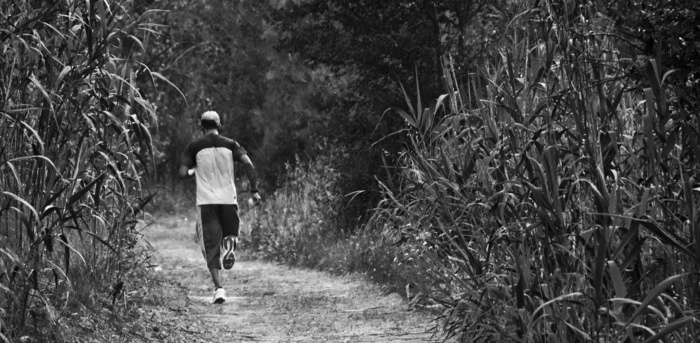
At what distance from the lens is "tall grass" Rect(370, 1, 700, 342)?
463 cm

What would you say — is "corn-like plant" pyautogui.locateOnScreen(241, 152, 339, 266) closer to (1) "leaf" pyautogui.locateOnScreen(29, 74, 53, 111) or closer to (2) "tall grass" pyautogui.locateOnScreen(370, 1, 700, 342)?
(2) "tall grass" pyautogui.locateOnScreen(370, 1, 700, 342)

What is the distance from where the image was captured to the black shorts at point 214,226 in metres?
10.6

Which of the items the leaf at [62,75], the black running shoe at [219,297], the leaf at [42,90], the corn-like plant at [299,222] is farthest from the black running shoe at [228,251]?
the leaf at [42,90]

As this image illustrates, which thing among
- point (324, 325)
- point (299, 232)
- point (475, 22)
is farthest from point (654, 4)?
point (299, 232)

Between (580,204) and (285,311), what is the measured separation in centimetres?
525

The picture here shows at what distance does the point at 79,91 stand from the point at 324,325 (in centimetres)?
332

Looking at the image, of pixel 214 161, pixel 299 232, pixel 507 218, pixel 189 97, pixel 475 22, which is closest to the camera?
pixel 507 218

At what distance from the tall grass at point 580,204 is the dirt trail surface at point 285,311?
1416 millimetres

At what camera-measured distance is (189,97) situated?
1129 inches

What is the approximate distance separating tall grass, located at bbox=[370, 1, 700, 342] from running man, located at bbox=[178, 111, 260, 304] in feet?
14.1

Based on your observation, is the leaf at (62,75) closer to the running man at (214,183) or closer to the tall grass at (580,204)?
the tall grass at (580,204)

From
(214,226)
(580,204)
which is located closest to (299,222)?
(214,226)

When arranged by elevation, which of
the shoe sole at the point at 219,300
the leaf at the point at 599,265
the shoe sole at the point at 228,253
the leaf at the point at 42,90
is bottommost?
the shoe sole at the point at 219,300

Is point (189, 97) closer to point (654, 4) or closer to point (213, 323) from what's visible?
point (213, 323)
